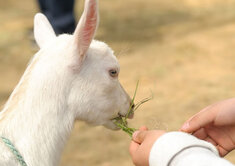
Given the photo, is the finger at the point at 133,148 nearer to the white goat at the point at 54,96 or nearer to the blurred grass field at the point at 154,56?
the white goat at the point at 54,96

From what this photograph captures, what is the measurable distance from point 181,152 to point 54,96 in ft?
2.49

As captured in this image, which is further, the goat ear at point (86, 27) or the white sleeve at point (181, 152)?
the goat ear at point (86, 27)

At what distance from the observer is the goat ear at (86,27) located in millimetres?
2229

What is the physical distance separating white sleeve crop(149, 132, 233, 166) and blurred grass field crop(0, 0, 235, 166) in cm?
154

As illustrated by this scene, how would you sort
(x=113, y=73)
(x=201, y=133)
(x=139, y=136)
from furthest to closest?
(x=113, y=73), (x=201, y=133), (x=139, y=136)

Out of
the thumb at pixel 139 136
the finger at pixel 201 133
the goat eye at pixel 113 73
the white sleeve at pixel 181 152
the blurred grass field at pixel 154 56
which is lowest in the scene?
the blurred grass field at pixel 154 56

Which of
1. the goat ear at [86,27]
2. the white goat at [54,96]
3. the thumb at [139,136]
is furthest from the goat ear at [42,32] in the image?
the thumb at [139,136]

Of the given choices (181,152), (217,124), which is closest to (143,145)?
(181,152)

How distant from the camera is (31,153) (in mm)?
2305

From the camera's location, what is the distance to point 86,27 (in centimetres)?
230

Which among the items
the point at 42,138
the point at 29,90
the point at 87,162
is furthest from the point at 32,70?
the point at 87,162

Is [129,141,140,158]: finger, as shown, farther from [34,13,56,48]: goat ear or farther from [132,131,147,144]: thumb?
[34,13,56,48]: goat ear

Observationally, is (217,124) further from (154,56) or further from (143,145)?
(154,56)

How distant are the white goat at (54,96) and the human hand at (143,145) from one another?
383 mm
